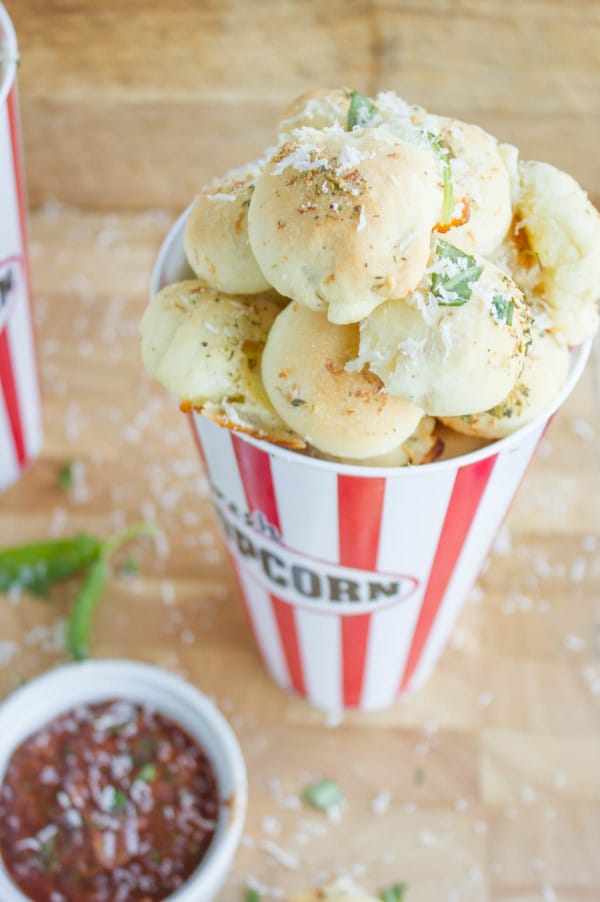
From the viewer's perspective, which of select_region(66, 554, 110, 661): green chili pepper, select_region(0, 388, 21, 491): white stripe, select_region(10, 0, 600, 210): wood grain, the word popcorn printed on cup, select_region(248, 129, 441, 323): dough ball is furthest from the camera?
select_region(10, 0, 600, 210): wood grain

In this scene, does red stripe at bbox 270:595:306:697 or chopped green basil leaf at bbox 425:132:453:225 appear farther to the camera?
red stripe at bbox 270:595:306:697

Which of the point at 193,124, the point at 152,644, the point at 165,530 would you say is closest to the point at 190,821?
the point at 152,644

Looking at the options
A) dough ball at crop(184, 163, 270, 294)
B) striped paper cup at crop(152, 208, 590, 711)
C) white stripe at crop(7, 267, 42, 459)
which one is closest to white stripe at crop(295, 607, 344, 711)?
striped paper cup at crop(152, 208, 590, 711)

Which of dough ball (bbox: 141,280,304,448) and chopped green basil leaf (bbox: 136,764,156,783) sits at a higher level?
dough ball (bbox: 141,280,304,448)

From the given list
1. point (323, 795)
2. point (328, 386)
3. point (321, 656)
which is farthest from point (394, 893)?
point (328, 386)

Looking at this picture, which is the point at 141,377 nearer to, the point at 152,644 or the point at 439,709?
the point at 152,644

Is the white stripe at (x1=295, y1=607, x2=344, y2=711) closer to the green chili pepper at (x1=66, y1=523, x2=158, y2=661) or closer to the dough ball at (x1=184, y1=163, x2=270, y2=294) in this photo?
the green chili pepper at (x1=66, y1=523, x2=158, y2=661)

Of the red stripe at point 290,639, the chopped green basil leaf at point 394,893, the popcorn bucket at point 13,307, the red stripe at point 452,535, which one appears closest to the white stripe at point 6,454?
the popcorn bucket at point 13,307
